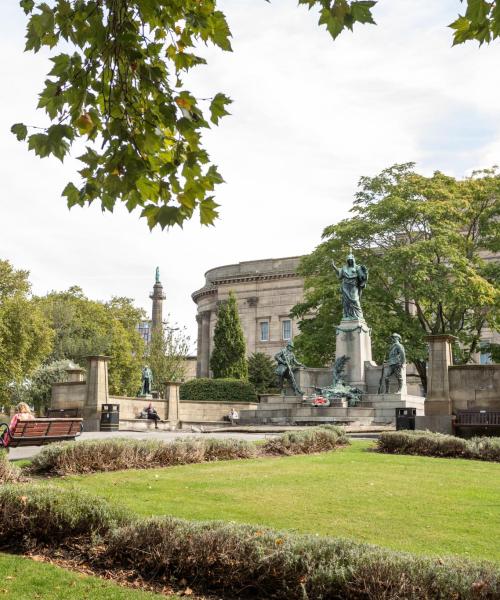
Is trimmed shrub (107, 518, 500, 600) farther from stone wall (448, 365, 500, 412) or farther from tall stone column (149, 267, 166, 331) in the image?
tall stone column (149, 267, 166, 331)

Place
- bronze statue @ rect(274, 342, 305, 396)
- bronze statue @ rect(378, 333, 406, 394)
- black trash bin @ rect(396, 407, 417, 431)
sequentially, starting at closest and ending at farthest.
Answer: black trash bin @ rect(396, 407, 417, 431)
bronze statue @ rect(378, 333, 406, 394)
bronze statue @ rect(274, 342, 305, 396)

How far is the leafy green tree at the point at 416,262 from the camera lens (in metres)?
35.9

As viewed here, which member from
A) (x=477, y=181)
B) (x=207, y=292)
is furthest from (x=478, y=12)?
(x=207, y=292)

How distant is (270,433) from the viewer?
23.2 meters

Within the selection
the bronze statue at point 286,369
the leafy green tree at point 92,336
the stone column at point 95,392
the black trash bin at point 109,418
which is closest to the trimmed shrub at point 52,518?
the black trash bin at point 109,418

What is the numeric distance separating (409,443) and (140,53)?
480 inches

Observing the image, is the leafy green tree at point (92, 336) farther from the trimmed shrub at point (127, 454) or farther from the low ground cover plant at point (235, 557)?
the low ground cover plant at point (235, 557)

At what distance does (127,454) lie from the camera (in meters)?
12.9

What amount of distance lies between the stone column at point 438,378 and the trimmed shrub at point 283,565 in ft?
50.9

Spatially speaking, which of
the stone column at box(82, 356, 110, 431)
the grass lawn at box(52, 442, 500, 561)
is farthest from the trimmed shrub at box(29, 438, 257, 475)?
the stone column at box(82, 356, 110, 431)

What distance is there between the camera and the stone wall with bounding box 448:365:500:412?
21031 millimetres

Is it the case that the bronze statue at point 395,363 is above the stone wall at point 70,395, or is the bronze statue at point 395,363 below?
above

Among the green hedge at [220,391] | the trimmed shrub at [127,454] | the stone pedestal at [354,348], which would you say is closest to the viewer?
the trimmed shrub at [127,454]

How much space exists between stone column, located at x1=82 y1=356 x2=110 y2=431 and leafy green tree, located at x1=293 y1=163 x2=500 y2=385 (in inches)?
565
